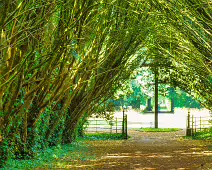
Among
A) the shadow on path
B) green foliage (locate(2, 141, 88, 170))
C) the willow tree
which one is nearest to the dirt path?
the shadow on path

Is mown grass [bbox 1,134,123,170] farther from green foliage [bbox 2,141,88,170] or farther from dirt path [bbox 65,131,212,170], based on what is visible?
dirt path [bbox 65,131,212,170]

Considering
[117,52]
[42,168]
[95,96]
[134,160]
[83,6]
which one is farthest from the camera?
[95,96]

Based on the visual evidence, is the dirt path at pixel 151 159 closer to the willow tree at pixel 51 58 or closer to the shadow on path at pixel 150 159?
the shadow on path at pixel 150 159

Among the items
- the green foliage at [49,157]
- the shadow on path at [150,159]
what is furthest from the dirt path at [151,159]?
the green foliage at [49,157]

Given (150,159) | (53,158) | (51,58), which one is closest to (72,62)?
(51,58)

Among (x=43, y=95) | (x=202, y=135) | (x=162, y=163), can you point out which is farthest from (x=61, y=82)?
(x=202, y=135)

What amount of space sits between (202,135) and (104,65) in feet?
30.9

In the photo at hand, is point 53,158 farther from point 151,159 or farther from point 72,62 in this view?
point 151,159

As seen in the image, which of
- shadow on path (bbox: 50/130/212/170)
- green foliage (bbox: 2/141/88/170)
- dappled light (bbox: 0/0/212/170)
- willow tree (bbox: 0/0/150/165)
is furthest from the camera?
shadow on path (bbox: 50/130/212/170)

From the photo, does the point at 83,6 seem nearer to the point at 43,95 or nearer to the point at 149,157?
the point at 43,95

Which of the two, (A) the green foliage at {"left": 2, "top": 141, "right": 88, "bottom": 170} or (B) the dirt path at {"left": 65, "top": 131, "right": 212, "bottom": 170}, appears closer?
(A) the green foliage at {"left": 2, "top": 141, "right": 88, "bottom": 170}

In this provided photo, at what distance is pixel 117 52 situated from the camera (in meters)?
15.9

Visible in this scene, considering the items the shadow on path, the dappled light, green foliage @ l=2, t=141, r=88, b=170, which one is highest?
the dappled light

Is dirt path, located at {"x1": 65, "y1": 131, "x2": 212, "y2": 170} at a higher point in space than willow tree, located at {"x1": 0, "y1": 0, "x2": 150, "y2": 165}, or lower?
lower
